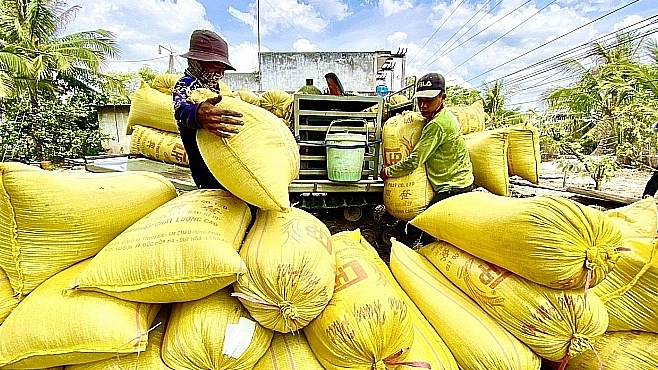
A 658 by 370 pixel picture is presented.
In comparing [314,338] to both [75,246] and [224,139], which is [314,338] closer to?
[224,139]

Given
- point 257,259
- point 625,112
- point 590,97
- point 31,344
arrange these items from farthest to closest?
point 590,97, point 625,112, point 257,259, point 31,344

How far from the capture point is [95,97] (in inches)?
439

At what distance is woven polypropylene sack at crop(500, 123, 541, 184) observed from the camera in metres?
2.95

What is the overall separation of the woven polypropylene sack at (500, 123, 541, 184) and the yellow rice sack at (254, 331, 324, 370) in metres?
2.32

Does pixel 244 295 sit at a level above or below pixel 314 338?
above

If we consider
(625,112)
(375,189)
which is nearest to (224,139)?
(375,189)

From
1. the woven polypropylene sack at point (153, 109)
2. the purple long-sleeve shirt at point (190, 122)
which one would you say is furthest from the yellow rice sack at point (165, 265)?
the woven polypropylene sack at point (153, 109)

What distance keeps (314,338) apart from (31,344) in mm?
822

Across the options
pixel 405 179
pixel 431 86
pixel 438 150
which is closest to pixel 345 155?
pixel 405 179

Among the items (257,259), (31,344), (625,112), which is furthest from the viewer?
(625,112)

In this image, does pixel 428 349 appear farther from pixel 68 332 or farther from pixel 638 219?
pixel 638 219

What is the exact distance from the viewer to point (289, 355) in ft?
4.40

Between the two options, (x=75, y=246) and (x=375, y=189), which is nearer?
(x=75, y=246)

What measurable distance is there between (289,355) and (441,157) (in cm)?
167
